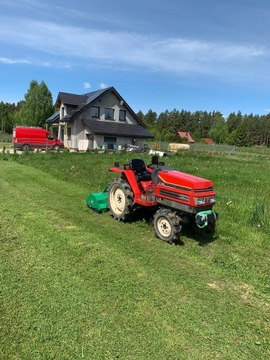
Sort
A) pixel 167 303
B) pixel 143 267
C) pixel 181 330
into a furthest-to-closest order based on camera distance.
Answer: pixel 143 267 → pixel 167 303 → pixel 181 330

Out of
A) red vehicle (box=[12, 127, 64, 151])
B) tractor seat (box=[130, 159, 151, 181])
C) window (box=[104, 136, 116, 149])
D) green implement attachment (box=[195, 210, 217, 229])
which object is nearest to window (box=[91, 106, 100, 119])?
window (box=[104, 136, 116, 149])

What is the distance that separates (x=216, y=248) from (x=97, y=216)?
276 centimetres

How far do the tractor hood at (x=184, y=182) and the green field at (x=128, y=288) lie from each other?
101cm

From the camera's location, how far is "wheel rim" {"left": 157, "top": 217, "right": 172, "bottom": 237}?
220 inches

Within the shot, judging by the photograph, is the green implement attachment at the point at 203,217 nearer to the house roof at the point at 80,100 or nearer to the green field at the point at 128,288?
the green field at the point at 128,288

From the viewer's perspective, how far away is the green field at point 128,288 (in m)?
2.98

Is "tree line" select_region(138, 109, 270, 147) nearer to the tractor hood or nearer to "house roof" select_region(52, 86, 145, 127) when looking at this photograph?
"house roof" select_region(52, 86, 145, 127)

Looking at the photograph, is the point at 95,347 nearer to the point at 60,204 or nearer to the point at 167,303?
the point at 167,303

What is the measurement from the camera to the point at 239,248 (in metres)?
5.51

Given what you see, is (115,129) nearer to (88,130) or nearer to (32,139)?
(88,130)

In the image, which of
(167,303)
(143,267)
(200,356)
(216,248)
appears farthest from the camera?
(216,248)

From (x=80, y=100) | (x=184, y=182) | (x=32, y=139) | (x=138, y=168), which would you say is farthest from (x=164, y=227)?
(x=80, y=100)

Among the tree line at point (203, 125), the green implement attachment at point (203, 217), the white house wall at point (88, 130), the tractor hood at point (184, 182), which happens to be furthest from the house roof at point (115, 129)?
the tree line at point (203, 125)

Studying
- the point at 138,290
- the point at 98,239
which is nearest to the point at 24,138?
the point at 98,239
